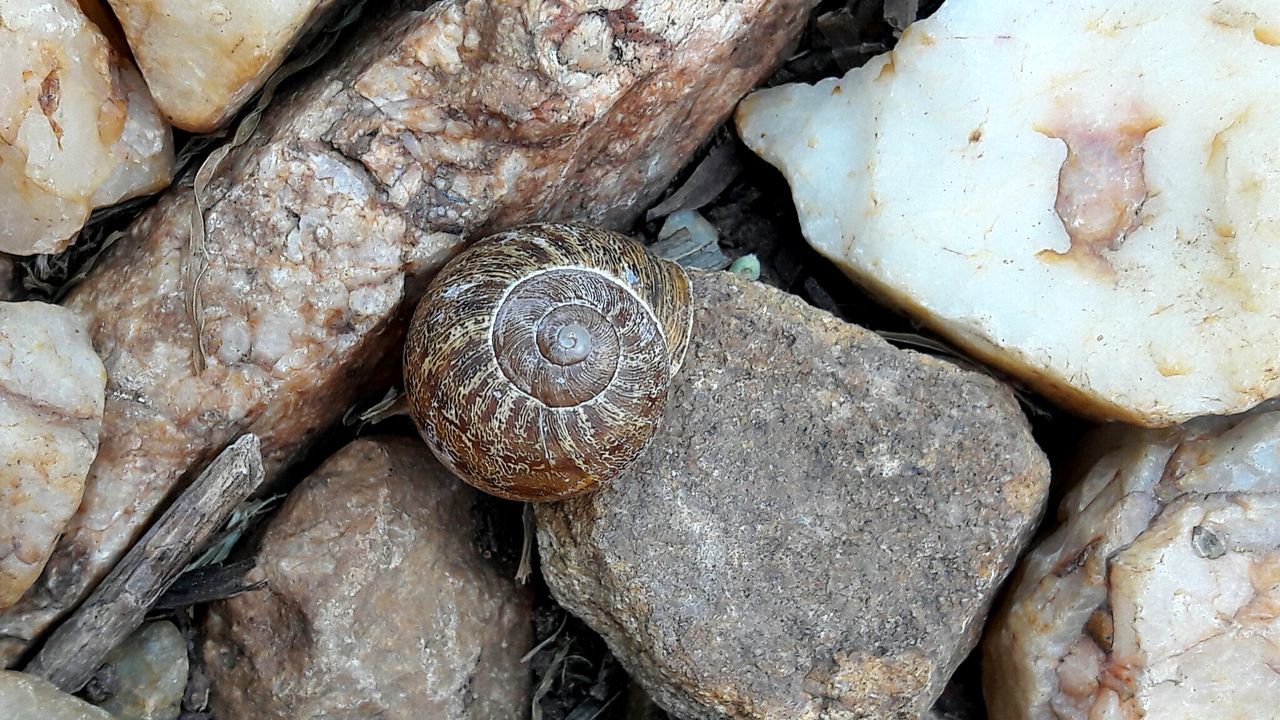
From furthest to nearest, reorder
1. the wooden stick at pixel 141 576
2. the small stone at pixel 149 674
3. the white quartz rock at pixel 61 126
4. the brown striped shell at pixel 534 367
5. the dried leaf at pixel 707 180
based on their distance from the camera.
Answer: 1. the dried leaf at pixel 707 180
2. the small stone at pixel 149 674
3. the wooden stick at pixel 141 576
4. the brown striped shell at pixel 534 367
5. the white quartz rock at pixel 61 126

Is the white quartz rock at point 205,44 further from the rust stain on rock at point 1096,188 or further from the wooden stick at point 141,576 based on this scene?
the rust stain on rock at point 1096,188

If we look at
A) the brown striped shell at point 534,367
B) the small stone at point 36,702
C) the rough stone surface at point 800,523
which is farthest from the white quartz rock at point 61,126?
the rough stone surface at point 800,523

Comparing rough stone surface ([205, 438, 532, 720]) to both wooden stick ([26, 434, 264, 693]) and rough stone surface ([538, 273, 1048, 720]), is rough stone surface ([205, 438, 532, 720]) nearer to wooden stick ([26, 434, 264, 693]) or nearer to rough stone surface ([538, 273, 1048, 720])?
wooden stick ([26, 434, 264, 693])

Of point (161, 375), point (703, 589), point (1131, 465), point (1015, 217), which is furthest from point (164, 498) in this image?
point (1131, 465)

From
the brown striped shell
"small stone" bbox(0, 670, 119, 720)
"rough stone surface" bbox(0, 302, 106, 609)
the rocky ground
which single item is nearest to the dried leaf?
the rocky ground

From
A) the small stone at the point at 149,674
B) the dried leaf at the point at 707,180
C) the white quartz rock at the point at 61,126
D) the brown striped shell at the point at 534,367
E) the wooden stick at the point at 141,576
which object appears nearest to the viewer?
the white quartz rock at the point at 61,126

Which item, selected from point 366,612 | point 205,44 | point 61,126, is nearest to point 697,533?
point 366,612
